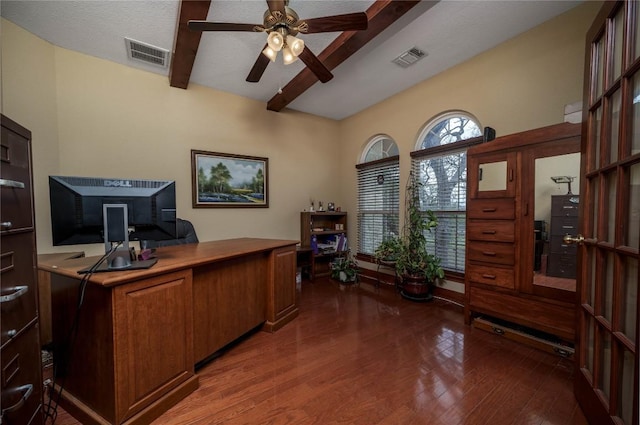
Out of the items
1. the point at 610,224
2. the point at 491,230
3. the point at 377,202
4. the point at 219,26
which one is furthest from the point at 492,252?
the point at 219,26

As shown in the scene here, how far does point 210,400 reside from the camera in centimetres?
153

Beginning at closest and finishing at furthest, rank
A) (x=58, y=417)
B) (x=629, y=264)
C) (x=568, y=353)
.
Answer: (x=629, y=264), (x=58, y=417), (x=568, y=353)

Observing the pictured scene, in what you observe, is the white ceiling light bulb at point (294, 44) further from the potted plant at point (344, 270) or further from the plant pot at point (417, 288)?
the potted plant at point (344, 270)

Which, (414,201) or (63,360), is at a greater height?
(414,201)

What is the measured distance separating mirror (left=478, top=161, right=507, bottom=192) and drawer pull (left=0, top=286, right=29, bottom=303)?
10.4ft

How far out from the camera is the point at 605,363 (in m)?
1.24

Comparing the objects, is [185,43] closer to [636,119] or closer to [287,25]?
[287,25]

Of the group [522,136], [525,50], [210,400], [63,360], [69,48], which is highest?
[69,48]

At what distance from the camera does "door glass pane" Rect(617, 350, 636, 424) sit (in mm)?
1053

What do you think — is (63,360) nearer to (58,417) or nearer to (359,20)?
(58,417)

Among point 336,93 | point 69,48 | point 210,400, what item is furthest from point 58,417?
point 336,93

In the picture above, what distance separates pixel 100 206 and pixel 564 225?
3.25 meters

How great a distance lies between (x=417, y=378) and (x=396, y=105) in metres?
3.52

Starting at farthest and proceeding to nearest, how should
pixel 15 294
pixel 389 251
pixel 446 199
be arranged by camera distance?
pixel 389 251 < pixel 446 199 < pixel 15 294
